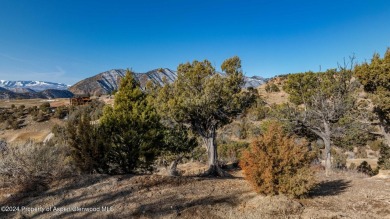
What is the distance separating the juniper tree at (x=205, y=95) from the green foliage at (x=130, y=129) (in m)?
1.12

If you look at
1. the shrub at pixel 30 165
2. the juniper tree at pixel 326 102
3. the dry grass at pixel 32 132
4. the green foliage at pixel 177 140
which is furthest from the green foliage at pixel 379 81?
the dry grass at pixel 32 132

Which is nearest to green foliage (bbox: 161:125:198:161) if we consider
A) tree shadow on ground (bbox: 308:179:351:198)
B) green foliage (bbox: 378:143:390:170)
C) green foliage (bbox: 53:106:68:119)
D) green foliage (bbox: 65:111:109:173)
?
green foliage (bbox: 65:111:109:173)

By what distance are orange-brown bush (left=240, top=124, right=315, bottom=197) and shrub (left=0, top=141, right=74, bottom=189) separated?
706cm

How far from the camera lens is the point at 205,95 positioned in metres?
14.2

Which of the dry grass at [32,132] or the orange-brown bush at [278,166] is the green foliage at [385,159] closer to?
the orange-brown bush at [278,166]

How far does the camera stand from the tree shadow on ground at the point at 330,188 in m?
8.83

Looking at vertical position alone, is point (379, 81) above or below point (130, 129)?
above

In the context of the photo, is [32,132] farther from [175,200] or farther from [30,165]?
[175,200]

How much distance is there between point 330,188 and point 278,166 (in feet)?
11.0

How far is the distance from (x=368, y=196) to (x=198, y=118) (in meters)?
8.91

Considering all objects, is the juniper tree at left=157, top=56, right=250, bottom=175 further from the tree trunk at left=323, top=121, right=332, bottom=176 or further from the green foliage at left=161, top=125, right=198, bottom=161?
the tree trunk at left=323, top=121, right=332, bottom=176

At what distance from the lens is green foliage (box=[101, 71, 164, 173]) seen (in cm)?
1333

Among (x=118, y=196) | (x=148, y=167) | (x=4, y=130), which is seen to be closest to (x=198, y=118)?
(x=148, y=167)

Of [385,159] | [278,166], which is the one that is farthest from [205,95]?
[385,159]
